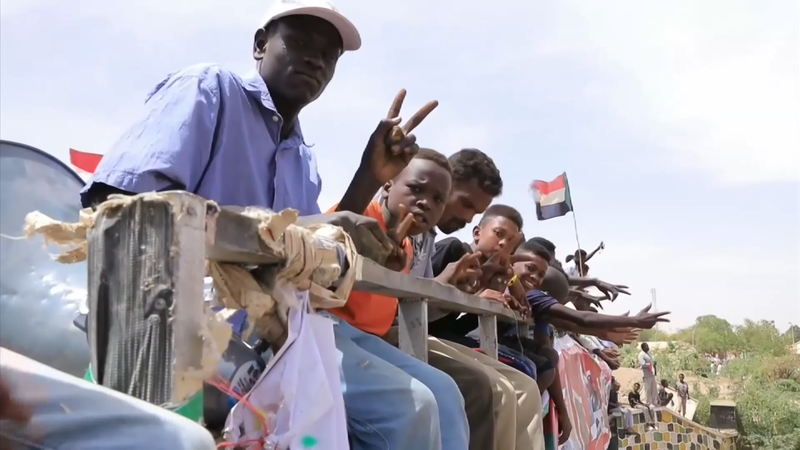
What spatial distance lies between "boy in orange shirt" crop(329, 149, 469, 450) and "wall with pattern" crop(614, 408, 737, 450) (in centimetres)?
678

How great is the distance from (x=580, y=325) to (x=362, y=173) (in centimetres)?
245

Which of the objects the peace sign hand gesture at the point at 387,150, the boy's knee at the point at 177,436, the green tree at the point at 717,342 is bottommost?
the green tree at the point at 717,342

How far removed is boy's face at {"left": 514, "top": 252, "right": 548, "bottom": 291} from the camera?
4.39 m

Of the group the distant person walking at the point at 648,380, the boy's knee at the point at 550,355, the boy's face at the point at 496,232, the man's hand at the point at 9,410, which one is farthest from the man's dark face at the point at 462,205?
the distant person walking at the point at 648,380

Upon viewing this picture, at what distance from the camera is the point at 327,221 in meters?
1.39

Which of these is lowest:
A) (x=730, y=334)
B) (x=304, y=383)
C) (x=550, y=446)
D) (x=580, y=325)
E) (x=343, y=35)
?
(x=730, y=334)

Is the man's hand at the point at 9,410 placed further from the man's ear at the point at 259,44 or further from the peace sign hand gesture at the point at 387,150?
the man's ear at the point at 259,44

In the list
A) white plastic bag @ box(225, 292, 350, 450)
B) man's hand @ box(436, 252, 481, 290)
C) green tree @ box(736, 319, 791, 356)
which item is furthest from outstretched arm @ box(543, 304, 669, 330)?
green tree @ box(736, 319, 791, 356)

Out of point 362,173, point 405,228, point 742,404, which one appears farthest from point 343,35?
point 742,404

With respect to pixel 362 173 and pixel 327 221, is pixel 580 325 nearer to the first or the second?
pixel 362 173

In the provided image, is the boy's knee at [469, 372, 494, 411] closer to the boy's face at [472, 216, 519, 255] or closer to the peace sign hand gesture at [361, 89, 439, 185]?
the peace sign hand gesture at [361, 89, 439, 185]

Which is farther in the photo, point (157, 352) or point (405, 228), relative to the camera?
point (405, 228)

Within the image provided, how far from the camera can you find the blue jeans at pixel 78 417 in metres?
0.69

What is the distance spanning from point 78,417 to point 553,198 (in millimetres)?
10272
